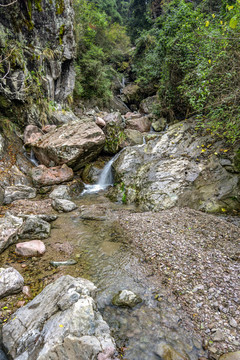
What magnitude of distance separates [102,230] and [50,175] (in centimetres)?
473

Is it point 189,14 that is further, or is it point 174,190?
point 189,14

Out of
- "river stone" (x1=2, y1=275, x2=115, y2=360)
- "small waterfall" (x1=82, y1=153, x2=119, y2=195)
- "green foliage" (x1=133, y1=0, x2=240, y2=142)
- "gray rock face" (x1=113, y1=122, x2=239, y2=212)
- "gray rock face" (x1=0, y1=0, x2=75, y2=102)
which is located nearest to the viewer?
"river stone" (x1=2, y1=275, x2=115, y2=360)

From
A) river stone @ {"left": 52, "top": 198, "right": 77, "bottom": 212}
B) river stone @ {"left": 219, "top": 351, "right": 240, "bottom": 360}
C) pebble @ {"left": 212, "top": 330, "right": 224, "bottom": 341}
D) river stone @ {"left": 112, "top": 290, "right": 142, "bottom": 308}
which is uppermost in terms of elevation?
river stone @ {"left": 52, "top": 198, "right": 77, "bottom": 212}

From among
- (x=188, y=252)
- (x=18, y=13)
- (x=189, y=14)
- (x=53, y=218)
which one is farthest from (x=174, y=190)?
(x=18, y=13)

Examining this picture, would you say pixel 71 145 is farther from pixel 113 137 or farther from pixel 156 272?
pixel 156 272

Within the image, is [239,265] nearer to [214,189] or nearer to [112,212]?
[214,189]

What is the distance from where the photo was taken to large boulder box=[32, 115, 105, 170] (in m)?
9.16

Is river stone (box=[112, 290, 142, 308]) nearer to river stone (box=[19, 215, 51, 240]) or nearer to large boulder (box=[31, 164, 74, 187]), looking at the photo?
river stone (box=[19, 215, 51, 240])

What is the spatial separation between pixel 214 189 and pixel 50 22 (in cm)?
1356

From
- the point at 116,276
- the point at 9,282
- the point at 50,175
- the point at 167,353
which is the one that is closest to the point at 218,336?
the point at 167,353

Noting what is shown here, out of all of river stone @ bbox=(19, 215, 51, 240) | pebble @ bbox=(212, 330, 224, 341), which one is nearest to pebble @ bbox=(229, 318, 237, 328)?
pebble @ bbox=(212, 330, 224, 341)

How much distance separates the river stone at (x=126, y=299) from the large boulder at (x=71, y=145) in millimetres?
7324

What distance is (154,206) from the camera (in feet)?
21.2

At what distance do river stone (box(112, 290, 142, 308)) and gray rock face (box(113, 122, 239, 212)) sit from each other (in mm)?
3589
